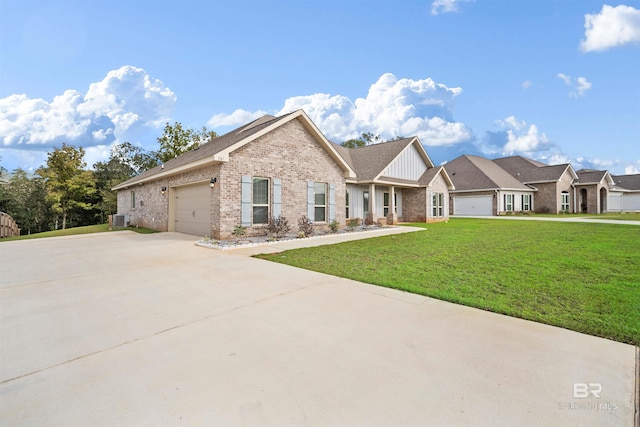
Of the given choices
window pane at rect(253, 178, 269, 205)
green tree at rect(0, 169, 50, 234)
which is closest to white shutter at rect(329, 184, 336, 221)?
window pane at rect(253, 178, 269, 205)

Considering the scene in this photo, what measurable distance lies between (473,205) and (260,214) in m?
25.7

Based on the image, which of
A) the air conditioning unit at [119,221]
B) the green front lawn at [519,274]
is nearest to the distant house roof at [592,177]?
the green front lawn at [519,274]

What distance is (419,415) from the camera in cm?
189

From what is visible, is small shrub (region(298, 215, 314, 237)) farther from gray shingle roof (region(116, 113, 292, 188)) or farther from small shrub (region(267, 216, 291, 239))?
gray shingle roof (region(116, 113, 292, 188))

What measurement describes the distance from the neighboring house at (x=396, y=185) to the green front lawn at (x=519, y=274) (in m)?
8.61

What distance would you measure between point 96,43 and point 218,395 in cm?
1540

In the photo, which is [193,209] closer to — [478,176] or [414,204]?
[414,204]

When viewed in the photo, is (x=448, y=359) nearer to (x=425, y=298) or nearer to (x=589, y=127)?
(x=425, y=298)

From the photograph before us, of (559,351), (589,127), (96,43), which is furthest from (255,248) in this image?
(589,127)

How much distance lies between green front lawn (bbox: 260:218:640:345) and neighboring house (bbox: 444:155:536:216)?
20.0 meters

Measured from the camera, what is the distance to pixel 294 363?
8.31 ft

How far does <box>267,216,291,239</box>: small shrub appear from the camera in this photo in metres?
11.7

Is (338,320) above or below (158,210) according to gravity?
below

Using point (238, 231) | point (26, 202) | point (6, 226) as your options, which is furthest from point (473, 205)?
point (26, 202)
